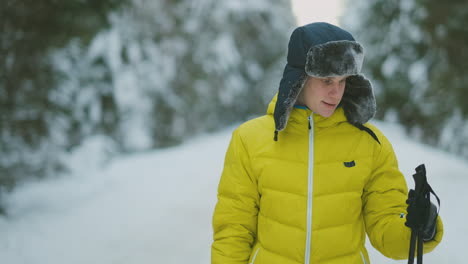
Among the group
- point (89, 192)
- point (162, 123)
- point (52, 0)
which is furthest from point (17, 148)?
point (162, 123)

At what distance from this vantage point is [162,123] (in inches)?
501

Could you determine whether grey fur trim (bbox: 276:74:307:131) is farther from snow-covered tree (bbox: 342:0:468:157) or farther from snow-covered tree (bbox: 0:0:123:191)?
snow-covered tree (bbox: 342:0:468:157)

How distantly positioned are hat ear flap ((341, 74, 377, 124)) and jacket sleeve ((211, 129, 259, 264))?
1.81ft

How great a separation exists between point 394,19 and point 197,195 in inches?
326

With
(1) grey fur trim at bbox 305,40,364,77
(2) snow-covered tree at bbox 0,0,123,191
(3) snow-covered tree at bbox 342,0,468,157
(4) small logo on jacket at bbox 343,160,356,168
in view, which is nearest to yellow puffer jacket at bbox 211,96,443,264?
(4) small logo on jacket at bbox 343,160,356,168

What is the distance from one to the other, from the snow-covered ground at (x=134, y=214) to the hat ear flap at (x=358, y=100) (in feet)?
8.19

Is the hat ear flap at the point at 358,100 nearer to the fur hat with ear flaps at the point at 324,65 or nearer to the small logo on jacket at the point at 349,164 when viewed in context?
the fur hat with ear flaps at the point at 324,65

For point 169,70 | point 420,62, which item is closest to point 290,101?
point 420,62

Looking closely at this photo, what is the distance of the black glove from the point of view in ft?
5.04

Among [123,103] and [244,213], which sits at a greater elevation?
[123,103]

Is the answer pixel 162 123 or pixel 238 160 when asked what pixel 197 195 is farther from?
pixel 162 123

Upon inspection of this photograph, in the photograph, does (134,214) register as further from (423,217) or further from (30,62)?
(423,217)

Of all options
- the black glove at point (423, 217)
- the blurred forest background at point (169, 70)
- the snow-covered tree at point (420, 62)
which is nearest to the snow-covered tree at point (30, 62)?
the blurred forest background at point (169, 70)

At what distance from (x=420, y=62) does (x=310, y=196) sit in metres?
10.1
